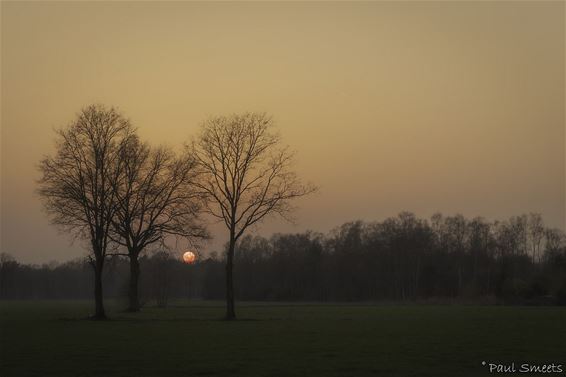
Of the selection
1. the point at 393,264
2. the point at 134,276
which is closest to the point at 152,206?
the point at 134,276

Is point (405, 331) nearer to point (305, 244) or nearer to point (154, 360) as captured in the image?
point (154, 360)

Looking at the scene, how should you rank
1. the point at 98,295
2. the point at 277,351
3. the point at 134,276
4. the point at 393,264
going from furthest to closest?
the point at 393,264
the point at 134,276
the point at 98,295
the point at 277,351

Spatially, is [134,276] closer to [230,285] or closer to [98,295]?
[98,295]

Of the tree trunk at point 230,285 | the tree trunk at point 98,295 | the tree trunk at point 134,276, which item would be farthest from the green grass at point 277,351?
the tree trunk at point 134,276

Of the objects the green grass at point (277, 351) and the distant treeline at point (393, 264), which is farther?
the distant treeline at point (393, 264)

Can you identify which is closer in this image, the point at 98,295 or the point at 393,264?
the point at 98,295

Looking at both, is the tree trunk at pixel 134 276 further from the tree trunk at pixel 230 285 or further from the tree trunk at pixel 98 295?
the tree trunk at pixel 230 285

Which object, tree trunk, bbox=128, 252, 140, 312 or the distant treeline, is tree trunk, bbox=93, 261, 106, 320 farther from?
the distant treeline

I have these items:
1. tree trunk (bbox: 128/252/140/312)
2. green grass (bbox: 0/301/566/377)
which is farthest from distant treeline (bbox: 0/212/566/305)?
green grass (bbox: 0/301/566/377)

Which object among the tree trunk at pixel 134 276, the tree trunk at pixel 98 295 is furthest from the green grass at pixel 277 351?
the tree trunk at pixel 134 276

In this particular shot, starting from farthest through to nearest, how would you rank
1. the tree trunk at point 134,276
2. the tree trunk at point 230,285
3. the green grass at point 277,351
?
the tree trunk at point 134,276, the tree trunk at point 230,285, the green grass at point 277,351

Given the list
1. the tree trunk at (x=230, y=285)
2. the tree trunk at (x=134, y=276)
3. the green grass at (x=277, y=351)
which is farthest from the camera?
the tree trunk at (x=134, y=276)

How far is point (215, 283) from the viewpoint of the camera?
16912 centimetres

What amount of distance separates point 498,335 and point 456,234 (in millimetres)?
143338
